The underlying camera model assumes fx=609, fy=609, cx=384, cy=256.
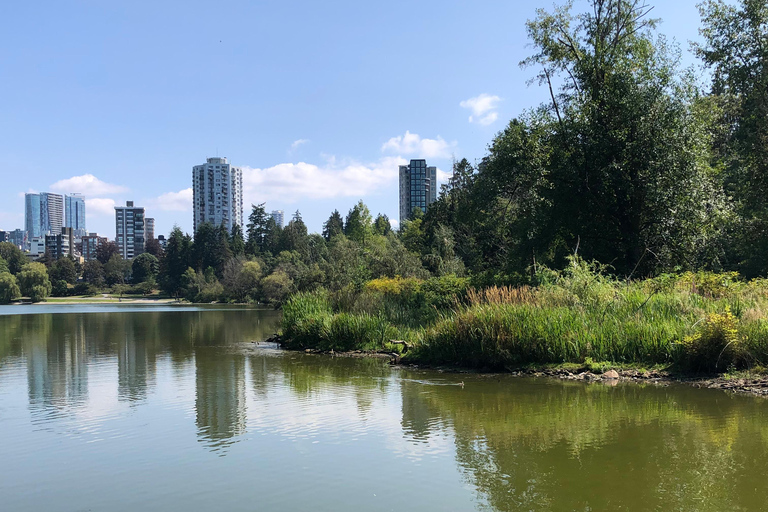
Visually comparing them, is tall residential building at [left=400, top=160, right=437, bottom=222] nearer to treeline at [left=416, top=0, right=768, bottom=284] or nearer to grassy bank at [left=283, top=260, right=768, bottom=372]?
treeline at [left=416, top=0, right=768, bottom=284]

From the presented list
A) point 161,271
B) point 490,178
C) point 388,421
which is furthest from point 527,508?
point 161,271

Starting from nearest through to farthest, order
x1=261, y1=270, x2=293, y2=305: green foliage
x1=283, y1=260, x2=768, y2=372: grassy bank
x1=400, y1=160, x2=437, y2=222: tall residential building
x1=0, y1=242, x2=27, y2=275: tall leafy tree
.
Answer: x1=283, y1=260, x2=768, y2=372: grassy bank
x1=261, y1=270, x2=293, y2=305: green foliage
x1=0, y1=242, x2=27, y2=275: tall leafy tree
x1=400, y1=160, x2=437, y2=222: tall residential building

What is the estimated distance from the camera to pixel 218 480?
295 inches

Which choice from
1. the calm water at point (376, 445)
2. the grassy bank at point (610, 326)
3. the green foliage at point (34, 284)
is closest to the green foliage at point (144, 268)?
the green foliage at point (34, 284)

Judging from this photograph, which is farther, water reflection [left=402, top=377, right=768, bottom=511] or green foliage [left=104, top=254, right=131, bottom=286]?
green foliage [left=104, top=254, right=131, bottom=286]

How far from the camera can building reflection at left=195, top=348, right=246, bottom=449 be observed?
9.92 m

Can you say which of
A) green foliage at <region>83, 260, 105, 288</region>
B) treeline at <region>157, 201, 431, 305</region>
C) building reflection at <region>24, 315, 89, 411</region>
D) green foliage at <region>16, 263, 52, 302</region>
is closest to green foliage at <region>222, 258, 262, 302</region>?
treeline at <region>157, 201, 431, 305</region>

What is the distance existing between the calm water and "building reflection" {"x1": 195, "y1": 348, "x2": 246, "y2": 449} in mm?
66

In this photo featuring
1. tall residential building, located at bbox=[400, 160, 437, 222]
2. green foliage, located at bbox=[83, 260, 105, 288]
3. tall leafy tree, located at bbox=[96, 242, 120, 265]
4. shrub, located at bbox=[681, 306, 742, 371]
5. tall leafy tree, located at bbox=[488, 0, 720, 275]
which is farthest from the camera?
tall residential building, located at bbox=[400, 160, 437, 222]

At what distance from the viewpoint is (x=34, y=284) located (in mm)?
104125

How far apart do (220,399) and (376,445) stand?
203 inches

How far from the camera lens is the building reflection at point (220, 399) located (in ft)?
32.6

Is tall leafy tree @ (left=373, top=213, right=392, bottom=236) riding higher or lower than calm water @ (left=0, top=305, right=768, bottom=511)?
higher

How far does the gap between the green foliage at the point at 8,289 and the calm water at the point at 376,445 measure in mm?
99813
